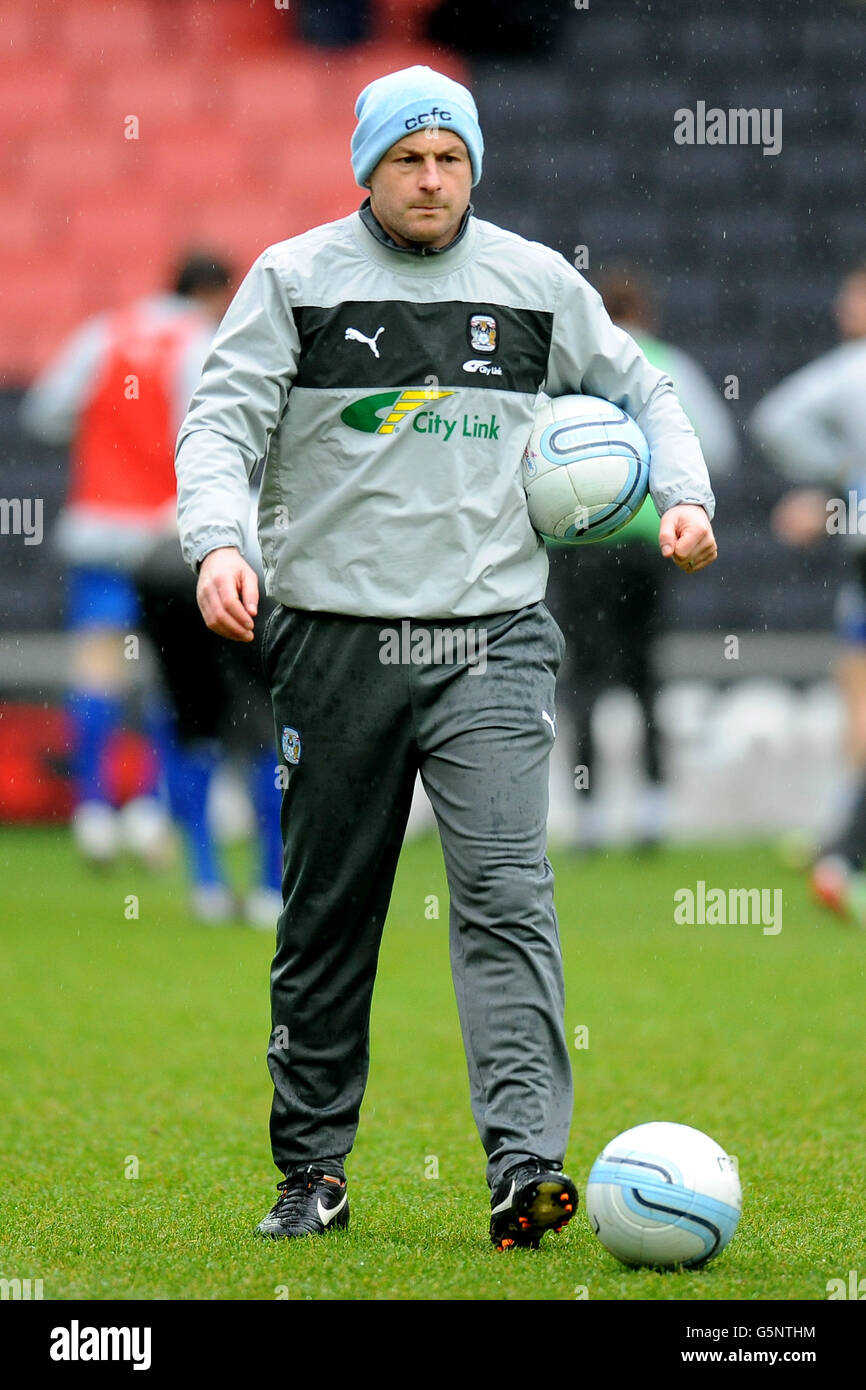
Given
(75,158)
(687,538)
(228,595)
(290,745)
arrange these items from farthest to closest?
(75,158) < (290,745) < (687,538) < (228,595)

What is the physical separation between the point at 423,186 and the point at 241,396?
459mm

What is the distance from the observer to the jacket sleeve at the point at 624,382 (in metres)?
3.70

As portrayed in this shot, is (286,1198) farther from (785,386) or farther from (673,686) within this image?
(785,386)

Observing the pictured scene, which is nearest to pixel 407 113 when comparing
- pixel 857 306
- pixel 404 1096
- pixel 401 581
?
pixel 401 581

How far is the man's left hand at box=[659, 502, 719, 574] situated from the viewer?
3525 millimetres

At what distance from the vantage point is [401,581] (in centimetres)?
360

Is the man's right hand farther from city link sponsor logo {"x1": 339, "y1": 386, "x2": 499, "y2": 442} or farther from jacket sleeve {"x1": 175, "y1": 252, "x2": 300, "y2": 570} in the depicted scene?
city link sponsor logo {"x1": 339, "y1": 386, "x2": 499, "y2": 442}

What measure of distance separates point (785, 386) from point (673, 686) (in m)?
2.11

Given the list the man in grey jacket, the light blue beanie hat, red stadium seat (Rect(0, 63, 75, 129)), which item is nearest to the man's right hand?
the man in grey jacket

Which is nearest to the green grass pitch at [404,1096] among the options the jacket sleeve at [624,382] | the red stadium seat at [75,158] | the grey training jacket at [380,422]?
the grey training jacket at [380,422]

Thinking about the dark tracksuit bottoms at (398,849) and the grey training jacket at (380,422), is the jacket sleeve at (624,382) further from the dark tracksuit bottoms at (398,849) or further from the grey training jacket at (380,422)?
the dark tracksuit bottoms at (398,849)

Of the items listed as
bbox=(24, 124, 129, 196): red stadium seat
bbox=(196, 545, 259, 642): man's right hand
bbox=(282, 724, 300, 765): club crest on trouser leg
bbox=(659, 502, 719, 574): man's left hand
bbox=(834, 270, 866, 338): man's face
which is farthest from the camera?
bbox=(24, 124, 129, 196): red stadium seat

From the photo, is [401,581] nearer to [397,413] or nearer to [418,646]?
[418,646]
